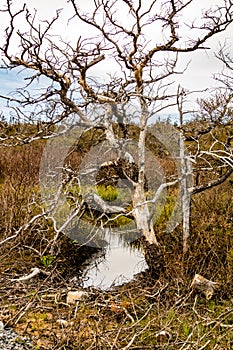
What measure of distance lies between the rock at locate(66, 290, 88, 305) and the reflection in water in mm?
991

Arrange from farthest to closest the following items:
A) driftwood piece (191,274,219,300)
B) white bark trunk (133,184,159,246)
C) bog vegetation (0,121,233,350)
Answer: white bark trunk (133,184,159,246) < driftwood piece (191,274,219,300) < bog vegetation (0,121,233,350)

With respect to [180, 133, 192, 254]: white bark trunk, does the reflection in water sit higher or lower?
lower

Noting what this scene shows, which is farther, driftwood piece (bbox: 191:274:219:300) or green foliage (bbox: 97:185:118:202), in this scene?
green foliage (bbox: 97:185:118:202)

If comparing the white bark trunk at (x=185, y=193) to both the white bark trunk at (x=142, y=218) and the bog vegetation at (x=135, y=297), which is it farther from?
the white bark trunk at (x=142, y=218)

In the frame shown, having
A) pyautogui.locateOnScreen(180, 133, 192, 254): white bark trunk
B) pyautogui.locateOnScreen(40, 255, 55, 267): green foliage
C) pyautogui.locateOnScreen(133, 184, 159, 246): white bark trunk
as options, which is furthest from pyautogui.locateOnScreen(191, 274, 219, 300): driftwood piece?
pyautogui.locateOnScreen(40, 255, 55, 267): green foliage

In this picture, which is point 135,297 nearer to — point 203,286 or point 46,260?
point 203,286

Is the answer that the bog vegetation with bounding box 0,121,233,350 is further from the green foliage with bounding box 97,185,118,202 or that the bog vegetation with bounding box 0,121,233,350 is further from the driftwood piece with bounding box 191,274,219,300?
Result: the green foliage with bounding box 97,185,118,202

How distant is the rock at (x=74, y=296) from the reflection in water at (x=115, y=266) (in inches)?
39.0

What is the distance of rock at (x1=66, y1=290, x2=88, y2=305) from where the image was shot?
14.0ft

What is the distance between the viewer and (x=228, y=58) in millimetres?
6602

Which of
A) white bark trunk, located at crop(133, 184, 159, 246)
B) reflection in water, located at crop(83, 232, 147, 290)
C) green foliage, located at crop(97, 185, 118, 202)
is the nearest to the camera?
white bark trunk, located at crop(133, 184, 159, 246)

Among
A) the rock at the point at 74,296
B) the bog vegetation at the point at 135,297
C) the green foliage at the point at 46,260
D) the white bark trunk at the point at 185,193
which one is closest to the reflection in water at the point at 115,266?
the bog vegetation at the point at 135,297

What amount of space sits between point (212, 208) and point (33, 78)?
3.41m

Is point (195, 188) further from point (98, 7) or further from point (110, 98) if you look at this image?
point (98, 7)
